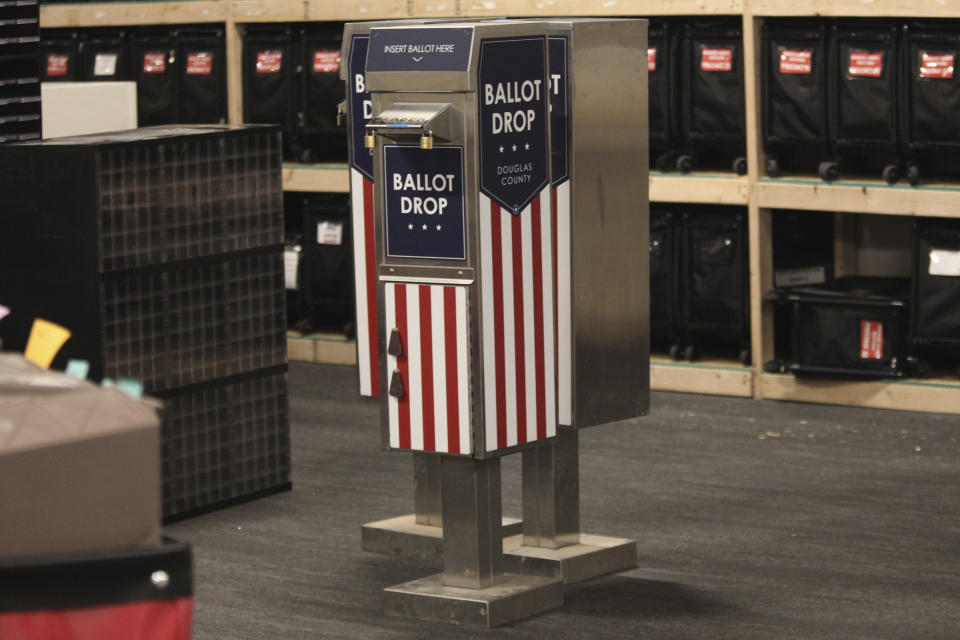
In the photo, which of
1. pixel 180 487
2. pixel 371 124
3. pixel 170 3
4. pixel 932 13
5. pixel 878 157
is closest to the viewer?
pixel 371 124

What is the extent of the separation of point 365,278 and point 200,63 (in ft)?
13.7

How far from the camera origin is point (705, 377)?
717 cm

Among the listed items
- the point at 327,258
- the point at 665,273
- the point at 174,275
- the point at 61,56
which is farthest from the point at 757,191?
the point at 61,56

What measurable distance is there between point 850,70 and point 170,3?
12.5 ft

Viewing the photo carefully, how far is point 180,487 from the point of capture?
17.5 feet

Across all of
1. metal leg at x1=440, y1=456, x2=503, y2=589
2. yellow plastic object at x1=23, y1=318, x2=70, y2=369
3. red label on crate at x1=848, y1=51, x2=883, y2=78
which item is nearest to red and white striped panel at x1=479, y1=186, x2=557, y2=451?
metal leg at x1=440, y1=456, x2=503, y2=589

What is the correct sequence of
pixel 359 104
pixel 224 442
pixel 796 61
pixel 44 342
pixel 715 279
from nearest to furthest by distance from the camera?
pixel 44 342
pixel 359 104
pixel 224 442
pixel 796 61
pixel 715 279

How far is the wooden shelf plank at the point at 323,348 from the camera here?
320 inches

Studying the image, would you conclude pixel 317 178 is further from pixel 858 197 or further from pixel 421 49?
pixel 421 49

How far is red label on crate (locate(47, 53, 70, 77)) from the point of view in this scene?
9.09 meters

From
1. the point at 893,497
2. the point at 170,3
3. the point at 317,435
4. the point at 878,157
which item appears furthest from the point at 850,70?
the point at 170,3

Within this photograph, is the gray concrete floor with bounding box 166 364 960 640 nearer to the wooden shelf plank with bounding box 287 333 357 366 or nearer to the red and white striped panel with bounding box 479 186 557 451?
the red and white striped panel with bounding box 479 186 557 451

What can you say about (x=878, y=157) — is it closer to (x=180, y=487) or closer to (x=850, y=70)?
(x=850, y=70)

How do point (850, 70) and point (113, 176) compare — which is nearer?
point (113, 176)
